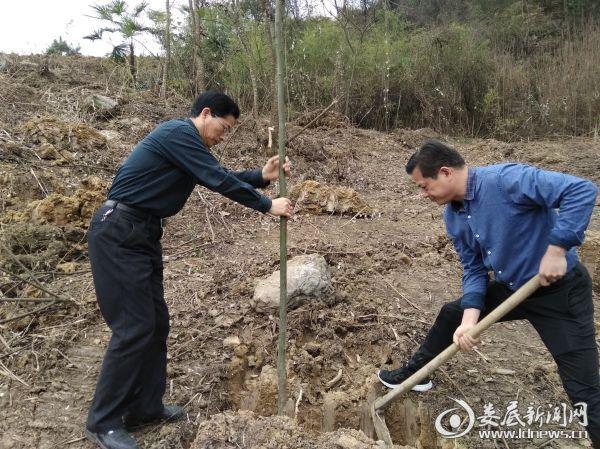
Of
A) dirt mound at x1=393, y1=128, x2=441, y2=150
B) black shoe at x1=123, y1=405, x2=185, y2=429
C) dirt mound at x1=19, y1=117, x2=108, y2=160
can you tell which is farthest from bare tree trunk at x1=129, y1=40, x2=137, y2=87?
black shoe at x1=123, y1=405, x2=185, y2=429

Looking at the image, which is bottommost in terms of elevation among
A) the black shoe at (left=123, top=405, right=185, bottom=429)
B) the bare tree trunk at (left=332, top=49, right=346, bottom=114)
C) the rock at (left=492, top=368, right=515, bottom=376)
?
the rock at (left=492, top=368, right=515, bottom=376)

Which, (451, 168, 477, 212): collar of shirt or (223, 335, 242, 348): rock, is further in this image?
(223, 335, 242, 348): rock

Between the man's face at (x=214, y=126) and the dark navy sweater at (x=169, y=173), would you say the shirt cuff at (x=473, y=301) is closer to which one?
the dark navy sweater at (x=169, y=173)

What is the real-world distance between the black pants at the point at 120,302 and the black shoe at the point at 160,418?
213 mm

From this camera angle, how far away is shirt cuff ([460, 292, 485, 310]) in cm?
245

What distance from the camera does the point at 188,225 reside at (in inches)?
218

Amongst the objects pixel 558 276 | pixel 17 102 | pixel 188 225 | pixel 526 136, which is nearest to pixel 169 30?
pixel 17 102

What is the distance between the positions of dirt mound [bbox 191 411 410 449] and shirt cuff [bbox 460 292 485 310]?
0.85 metres

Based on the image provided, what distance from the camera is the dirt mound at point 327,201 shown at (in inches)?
235

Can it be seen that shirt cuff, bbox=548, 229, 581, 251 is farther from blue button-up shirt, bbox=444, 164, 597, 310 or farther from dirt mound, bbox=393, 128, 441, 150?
dirt mound, bbox=393, 128, 441, 150

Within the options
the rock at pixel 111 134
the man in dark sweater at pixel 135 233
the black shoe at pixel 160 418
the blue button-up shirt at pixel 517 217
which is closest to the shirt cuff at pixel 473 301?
the blue button-up shirt at pixel 517 217

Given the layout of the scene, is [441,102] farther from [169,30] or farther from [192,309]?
[192,309]

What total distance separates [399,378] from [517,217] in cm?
125

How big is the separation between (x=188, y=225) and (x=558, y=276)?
4.23 m
